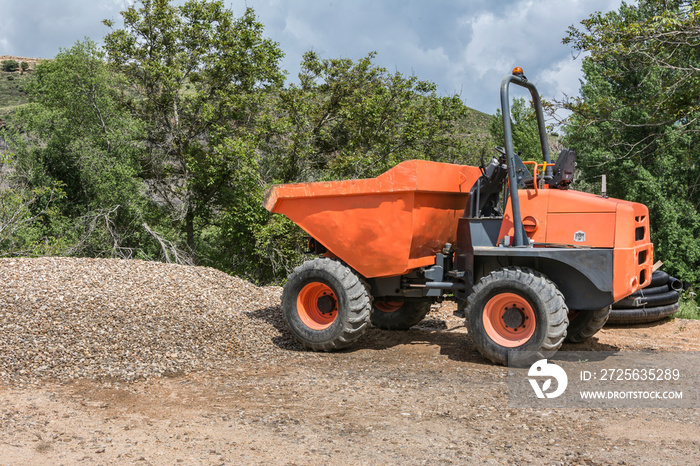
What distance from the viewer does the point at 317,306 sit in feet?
23.6

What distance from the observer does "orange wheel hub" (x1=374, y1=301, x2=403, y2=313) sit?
806 centimetres

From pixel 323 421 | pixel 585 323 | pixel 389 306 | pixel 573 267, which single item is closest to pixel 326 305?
pixel 389 306

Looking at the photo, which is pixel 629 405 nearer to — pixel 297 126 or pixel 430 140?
pixel 297 126

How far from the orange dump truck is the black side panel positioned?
0.01m

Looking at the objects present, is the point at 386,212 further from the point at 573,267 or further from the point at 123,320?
the point at 123,320

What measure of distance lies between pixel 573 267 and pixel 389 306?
2.72m

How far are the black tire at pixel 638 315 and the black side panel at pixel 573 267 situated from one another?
2.60 metres

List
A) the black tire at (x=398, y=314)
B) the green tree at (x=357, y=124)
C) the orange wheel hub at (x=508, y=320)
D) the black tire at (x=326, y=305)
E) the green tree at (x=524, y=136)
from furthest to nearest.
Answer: the green tree at (x=524, y=136)
the green tree at (x=357, y=124)
the black tire at (x=398, y=314)
the black tire at (x=326, y=305)
the orange wheel hub at (x=508, y=320)

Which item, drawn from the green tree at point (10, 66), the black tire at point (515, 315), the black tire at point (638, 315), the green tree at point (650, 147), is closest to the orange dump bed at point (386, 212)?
the black tire at point (515, 315)

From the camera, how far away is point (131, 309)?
7.51 metres

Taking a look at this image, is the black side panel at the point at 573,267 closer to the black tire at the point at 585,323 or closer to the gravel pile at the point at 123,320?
the black tire at the point at 585,323

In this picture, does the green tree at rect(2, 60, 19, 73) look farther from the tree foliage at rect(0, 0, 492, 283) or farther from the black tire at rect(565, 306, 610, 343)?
the black tire at rect(565, 306, 610, 343)

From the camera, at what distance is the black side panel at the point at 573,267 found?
584cm

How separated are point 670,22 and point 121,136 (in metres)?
13.1
